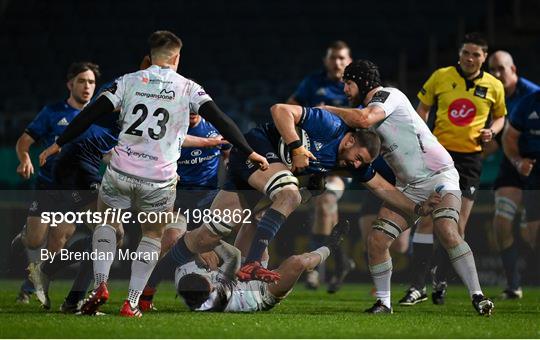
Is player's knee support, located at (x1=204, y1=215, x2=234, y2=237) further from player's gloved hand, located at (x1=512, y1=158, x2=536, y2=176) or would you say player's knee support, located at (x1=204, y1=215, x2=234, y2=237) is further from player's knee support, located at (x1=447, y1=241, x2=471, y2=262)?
player's gloved hand, located at (x1=512, y1=158, x2=536, y2=176)

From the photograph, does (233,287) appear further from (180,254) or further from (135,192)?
(135,192)

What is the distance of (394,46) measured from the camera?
62.6 ft

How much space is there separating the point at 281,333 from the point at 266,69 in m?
12.5

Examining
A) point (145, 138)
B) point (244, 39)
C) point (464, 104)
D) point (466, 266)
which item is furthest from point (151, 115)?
point (244, 39)

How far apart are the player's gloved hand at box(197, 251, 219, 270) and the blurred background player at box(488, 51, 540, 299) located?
3382 millimetres

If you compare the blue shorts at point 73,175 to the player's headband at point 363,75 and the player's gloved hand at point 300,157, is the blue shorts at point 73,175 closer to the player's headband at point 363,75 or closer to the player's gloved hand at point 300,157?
the player's gloved hand at point 300,157

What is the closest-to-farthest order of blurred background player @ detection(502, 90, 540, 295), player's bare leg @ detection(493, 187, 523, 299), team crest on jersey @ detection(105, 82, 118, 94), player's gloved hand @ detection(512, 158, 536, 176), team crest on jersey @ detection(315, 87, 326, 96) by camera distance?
team crest on jersey @ detection(105, 82, 118, 94)
player's gloved hand @ detection(512, 158, 536, 176)
blurred background player @ detection(502, 90, 540, 295)
player's bare leg @ detection(493, 187, 523, 299)
team crest on jersey @ detection(315, 87, 326, 96)

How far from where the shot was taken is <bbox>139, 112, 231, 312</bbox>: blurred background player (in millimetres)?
8969

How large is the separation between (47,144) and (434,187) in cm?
338

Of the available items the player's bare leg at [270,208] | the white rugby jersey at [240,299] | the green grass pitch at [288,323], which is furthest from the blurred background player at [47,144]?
the player's bare leg at [270,208]

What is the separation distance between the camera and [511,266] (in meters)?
10.6

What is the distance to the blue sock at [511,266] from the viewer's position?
10484 mm

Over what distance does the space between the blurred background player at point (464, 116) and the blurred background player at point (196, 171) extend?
194cm

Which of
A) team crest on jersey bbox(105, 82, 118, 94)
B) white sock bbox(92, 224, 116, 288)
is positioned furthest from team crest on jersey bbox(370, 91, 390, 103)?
white sock bbox(92, 224, 116, 288)
